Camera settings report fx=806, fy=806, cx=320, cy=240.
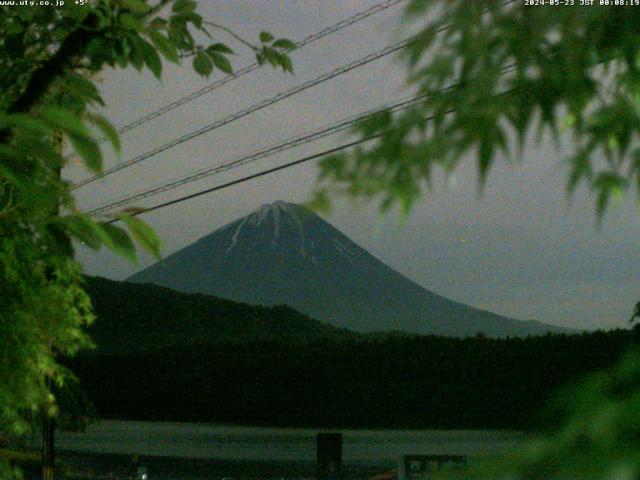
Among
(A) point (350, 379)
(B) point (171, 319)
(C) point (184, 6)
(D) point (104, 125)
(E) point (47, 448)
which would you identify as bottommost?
(D) point (104, 125)

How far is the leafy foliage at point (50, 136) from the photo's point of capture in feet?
4.94

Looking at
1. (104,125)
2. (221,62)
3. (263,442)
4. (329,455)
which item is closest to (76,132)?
(104,125)

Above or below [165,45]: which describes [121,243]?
below

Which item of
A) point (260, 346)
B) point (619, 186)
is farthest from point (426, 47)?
point (260, 346)

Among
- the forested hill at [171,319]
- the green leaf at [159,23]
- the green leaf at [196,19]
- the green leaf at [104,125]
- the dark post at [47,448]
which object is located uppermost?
the forested hill at [171,319]

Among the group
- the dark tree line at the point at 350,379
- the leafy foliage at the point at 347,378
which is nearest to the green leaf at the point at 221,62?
the dark tree line at the point at 350,379

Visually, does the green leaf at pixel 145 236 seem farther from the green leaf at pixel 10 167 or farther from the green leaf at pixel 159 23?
the green leaf at pixel 159 23

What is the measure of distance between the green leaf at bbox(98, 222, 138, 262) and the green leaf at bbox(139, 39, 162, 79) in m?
Result: 0.79

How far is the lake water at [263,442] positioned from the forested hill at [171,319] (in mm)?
4163

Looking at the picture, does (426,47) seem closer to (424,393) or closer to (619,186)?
(619,186)

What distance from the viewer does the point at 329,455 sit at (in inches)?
372

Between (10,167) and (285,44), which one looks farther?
(285,44)

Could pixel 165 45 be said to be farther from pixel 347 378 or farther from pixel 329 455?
pixel 347 378

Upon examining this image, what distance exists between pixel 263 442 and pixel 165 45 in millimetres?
31086
